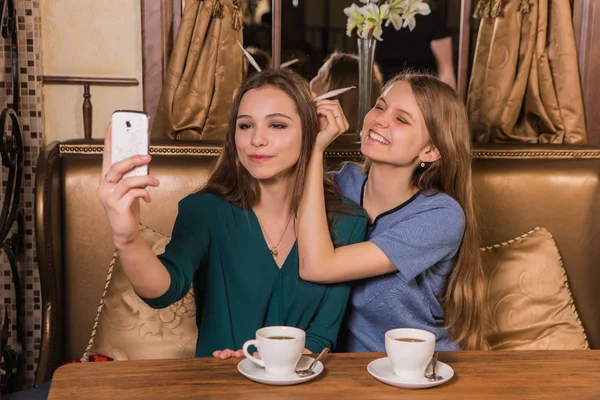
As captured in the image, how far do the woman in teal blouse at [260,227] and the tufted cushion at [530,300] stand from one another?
0.62 meters


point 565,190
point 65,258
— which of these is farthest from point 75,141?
point 565,190

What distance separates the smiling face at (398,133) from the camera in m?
1.83

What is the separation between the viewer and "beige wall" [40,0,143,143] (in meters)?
2.62

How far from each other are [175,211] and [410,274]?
2.62ft

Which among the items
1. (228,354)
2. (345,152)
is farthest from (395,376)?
(345,152)

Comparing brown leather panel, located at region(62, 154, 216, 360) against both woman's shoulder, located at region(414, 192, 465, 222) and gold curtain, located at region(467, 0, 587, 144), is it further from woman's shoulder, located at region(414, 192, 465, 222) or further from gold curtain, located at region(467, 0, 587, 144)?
gold curtain, located at region(467, 0, 587, 144)

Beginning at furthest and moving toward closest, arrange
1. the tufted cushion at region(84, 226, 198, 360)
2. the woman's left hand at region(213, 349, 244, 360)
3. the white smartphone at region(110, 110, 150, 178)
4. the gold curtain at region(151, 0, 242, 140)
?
A: the gold curtain at region(151, 0, 242, 140), the tufted cushion at region(84, 226, 198, 360), the woman's left hand at region(213, 349, 244, 360), the white smartphone at region(110, 110, 150, 178)

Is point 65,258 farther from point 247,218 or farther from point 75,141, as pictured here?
point 247,218

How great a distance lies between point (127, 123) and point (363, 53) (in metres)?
1.49

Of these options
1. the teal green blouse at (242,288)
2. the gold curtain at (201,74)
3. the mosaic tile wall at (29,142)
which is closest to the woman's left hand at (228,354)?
the teal green blouse at (242,288)

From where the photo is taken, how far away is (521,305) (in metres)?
2.18

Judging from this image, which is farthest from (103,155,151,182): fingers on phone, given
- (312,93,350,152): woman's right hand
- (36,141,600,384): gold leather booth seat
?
(36,141,600,384): gold leather booth seat

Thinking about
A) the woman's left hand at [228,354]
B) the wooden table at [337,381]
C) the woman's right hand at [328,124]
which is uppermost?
the woman's right hand at [328,124]

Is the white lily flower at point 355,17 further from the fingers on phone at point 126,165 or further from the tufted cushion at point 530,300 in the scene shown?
the fingers on phone at point 126,165
